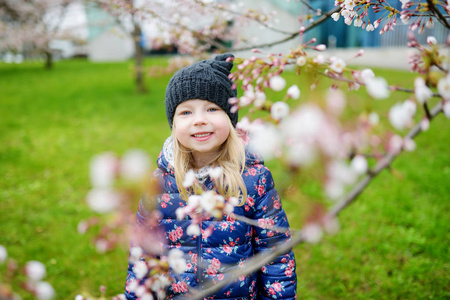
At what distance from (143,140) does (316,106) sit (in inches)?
208

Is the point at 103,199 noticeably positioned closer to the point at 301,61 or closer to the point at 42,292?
the point at 42,292

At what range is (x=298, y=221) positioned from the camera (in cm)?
63

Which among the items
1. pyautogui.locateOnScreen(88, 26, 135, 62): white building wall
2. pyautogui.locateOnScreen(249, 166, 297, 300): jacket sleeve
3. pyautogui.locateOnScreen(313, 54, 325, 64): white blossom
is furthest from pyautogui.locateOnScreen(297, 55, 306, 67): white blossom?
pyautogui.locateOnScreen(88, 26, 135, 62): white building wall

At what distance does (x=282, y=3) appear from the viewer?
1380cm

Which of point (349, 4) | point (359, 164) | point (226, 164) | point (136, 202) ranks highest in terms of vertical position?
point (349, 4)

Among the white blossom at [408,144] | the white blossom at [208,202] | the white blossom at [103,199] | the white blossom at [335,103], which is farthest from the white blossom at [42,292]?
the white blossom at [408,144]

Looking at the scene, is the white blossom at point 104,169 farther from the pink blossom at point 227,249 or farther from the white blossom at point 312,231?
the pink blossom at point 227,249

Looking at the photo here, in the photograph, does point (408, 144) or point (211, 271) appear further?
point (211, 271)

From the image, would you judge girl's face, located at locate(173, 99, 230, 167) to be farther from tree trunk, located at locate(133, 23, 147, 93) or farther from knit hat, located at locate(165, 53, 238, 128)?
tree trunk, located at locate(133, 23, 147, 93)

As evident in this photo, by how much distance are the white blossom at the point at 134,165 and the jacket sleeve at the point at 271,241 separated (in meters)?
0.92

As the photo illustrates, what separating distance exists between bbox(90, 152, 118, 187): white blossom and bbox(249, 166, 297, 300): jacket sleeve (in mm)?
925

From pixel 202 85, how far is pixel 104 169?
92 cm

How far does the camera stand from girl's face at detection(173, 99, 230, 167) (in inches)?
54.6

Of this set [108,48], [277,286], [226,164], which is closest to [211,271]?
[277,286]
